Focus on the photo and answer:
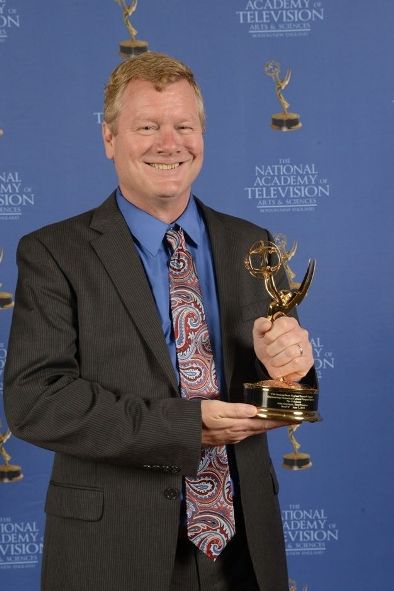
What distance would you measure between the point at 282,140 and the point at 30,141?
2.80 ft

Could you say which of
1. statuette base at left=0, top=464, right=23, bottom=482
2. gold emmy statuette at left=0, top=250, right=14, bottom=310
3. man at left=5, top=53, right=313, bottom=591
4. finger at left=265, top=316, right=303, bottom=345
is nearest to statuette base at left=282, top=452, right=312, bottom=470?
statuette base at left=0, top=464, right=23, bottom=482

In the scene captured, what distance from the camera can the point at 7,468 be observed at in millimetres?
3402

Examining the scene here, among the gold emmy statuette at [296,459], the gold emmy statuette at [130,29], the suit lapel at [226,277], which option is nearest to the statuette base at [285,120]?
the gold emmy statuette at [130,29]

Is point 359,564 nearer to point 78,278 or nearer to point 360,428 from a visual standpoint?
point 360,428

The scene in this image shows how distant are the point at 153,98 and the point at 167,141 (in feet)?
0.31

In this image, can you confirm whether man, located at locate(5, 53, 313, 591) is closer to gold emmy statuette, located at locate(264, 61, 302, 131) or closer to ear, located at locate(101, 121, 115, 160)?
ear, located at locate(101, 121, 115, 160)

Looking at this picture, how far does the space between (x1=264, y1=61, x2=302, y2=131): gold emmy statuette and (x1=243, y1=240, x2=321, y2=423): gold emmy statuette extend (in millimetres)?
1346

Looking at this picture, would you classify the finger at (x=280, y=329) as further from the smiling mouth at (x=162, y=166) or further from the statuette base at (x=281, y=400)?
the smiling mouth at (x=162, y=166)

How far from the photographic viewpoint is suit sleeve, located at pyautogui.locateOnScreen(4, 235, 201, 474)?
1898mm

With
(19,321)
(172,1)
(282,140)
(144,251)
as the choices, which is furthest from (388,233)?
(19,321)

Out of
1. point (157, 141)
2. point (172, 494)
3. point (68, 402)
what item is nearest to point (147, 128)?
point (157, 141)

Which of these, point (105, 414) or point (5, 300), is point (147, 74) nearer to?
point (105, 414)

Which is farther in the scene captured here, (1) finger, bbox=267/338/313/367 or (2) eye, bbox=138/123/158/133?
(2) eye, bbox=138/123/158/133

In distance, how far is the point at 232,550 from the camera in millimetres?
2078
